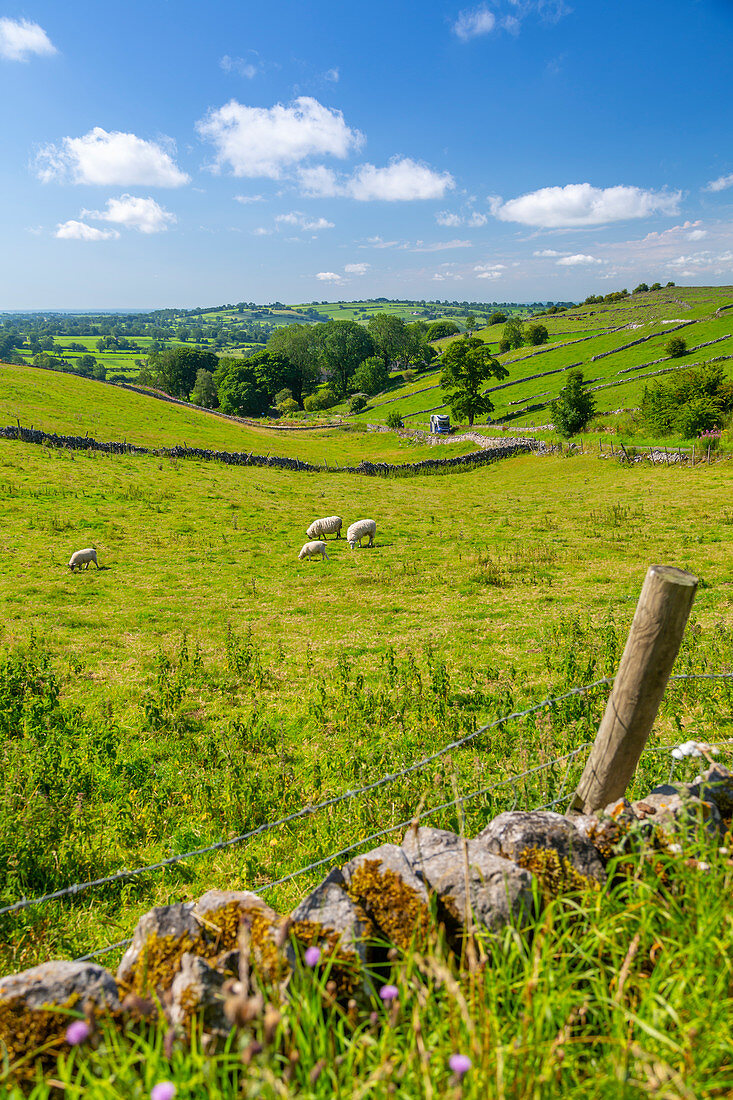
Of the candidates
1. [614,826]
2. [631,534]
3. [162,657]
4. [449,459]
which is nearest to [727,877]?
[614,826]

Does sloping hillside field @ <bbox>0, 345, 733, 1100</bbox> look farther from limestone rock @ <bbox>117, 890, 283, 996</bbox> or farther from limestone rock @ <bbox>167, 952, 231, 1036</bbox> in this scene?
limestone rock @ <bbox>117, 890, 283, 996</bbox>

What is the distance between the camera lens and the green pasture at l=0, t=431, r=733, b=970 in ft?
20.1

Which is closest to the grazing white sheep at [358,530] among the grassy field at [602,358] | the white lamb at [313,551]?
the white lamb at [313,551]

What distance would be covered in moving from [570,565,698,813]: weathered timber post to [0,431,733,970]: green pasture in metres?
0.88

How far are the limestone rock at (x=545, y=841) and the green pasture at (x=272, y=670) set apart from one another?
1.76 m

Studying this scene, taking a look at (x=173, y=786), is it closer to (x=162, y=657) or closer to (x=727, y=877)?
(x=162, y=657)

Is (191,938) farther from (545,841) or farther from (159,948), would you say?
(545,841)

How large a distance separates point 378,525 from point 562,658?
17006 millimetres

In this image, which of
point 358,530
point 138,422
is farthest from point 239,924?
point 138,422

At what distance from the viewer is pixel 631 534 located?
22016 mm

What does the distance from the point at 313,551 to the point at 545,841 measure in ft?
59.7

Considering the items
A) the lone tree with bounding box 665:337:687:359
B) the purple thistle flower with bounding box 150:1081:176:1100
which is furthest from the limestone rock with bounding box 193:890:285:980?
the lone tree with bounding box 665:337:687:359

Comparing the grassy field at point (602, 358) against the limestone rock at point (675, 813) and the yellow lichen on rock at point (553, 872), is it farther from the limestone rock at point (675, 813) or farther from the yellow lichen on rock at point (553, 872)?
the yellow lichen on rock at point (553, 872)

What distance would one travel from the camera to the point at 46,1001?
8.38 feet
